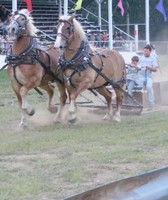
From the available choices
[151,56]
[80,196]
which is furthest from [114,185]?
[151,56]

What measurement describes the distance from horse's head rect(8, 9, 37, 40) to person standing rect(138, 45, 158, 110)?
4.34m

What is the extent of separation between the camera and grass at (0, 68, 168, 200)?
281 inches

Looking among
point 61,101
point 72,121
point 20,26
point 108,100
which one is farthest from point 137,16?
point 20,26

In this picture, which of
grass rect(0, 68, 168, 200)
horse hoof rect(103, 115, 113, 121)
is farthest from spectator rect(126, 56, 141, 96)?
grass rect(0, 68, 168, 200)

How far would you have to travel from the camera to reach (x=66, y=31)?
11789mm

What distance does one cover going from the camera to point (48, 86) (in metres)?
13.2

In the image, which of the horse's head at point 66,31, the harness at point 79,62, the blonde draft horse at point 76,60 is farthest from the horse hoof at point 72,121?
the horse's head at point 66,31

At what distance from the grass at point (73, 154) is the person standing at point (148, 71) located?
2.03 metres

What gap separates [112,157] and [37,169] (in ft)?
3.91

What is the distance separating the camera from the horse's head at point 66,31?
38.4ft

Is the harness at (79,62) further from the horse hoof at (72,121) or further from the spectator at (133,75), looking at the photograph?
the spectator at (133,75)

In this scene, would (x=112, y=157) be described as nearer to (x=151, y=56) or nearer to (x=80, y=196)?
(x=80, y=196)

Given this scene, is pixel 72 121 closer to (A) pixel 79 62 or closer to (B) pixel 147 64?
(A) pixel 79 62

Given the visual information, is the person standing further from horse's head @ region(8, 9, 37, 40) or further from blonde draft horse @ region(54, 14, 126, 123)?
horse's head @ region(8, 9, 37, 40)
